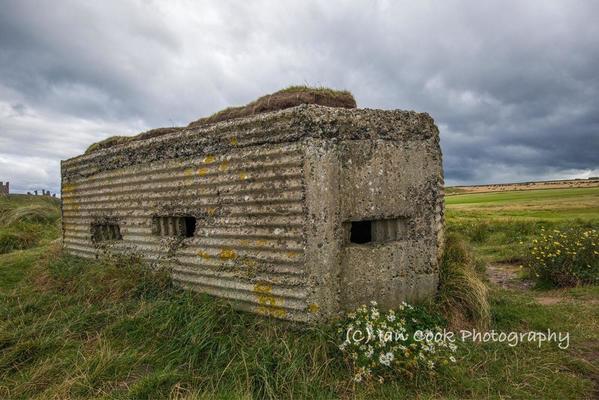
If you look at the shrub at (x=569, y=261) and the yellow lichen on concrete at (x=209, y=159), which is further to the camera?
the shrub at (x=569, y=261)

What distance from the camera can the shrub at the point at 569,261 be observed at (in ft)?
24.2

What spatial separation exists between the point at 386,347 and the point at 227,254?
201 cm

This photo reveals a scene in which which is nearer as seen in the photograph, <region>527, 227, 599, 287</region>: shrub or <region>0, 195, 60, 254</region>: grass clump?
<region>527, 227, 599, 287</region>: shrub

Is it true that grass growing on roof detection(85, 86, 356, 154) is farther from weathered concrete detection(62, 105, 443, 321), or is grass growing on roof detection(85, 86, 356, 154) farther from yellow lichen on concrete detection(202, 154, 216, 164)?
yellow lichen on concrete detection(202, 154, 216, 164)

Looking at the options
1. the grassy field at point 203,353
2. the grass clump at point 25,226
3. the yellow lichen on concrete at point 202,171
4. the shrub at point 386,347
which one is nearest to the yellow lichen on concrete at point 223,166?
the yellow lichen on concrete at point 202,171

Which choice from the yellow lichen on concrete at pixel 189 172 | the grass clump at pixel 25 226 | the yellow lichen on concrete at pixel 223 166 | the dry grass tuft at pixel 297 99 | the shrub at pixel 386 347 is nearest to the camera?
the shrub at pixel 386 347

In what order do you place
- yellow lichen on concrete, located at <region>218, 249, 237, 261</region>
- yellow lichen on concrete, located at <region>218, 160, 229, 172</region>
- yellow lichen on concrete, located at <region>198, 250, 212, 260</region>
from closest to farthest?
yellow lichen on concrete, located at <region>218, 249, 237, 261</region> < yellow lichen on concrete, located at <region>218, 160, 229, 172</region> < yellow lichen on concrete, located at <region>198, 250, 212, 260</region>

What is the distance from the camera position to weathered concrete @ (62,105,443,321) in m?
4.10

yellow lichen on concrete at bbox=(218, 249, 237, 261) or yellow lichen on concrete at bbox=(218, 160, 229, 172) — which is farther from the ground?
yellow lichen on concrete at bbox=(218, 160, 229, 172)

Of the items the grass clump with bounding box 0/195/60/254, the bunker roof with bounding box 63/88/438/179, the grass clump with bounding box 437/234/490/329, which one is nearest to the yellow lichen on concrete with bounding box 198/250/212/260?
the bunker roof with bounding box 63/88/438/179

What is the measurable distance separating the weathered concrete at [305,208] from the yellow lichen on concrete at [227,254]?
12 mm

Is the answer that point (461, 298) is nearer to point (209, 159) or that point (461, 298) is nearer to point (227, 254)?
point (227, 254)

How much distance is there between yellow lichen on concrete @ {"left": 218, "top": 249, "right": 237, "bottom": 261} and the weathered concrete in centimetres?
1

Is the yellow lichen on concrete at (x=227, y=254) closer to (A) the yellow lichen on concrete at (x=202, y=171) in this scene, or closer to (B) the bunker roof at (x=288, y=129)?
(A) the yellow lichen on concrete at (x=202, y=171)
